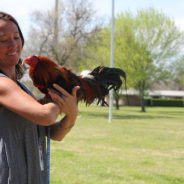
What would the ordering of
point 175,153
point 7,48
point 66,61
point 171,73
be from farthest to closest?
point 171,73, point 66,61, point 175,153, point 7,48

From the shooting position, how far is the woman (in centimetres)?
154

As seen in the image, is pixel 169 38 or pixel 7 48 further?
pixel 169 38

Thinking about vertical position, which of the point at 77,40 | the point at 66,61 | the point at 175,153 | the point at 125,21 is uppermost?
the point at 125,21

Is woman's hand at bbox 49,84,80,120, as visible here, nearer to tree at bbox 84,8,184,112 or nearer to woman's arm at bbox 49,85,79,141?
woman's arm at bbox 49,85,79,141

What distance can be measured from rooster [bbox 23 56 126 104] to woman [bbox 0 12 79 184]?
26 cm

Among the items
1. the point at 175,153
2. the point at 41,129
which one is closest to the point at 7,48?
the point at 41,129

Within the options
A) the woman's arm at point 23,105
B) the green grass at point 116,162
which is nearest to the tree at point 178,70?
the green grass at point 116,162

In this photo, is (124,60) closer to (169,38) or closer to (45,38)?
(169,38)

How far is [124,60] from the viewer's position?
33.5 meters

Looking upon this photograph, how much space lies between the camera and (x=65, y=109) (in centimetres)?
173

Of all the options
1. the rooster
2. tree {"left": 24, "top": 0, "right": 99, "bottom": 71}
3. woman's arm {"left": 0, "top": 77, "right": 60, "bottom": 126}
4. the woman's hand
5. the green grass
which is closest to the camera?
woman's arm {"left": 0, "top": 77, "right": 60, "bottom": 126}

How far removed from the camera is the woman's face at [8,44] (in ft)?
5.60

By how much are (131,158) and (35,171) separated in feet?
23.0

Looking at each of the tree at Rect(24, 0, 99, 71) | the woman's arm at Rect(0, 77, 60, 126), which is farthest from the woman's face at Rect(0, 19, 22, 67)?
the tree at Rect(24, 0, 99, 71)
